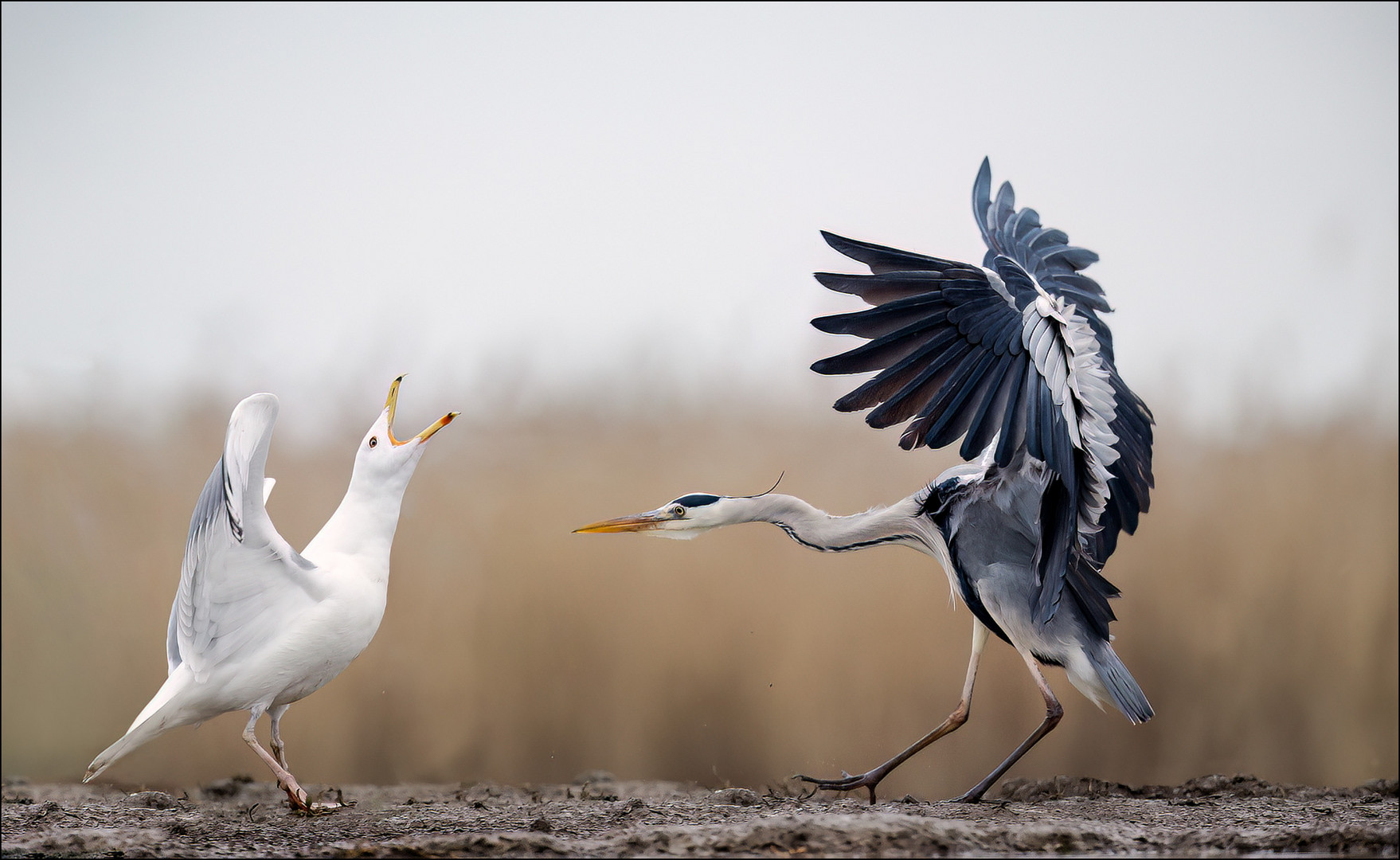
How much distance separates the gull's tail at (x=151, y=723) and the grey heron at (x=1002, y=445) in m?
1.05

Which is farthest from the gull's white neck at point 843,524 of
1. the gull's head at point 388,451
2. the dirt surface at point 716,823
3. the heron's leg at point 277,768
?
the heron's leg at point 277,768

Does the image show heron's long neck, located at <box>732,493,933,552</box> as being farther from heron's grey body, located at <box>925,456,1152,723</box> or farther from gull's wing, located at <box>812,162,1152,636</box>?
gull's wing, located at <box>812,162,1152,636</box>

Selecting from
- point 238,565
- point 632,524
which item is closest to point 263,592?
point 238,565

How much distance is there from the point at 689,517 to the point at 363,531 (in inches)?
34.1

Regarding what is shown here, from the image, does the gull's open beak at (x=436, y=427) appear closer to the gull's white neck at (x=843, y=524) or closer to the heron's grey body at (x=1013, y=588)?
the gull's white neck at (x=843, y=524)

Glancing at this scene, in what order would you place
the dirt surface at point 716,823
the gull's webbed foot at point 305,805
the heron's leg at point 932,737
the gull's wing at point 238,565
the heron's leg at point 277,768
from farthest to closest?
the heron's leg at point 932,737 < the gull's webbed foot at point 305,805 < the heron's leg at point 277,768 < the gull's wing at point 238,565 < the dirt surface at point 716,823

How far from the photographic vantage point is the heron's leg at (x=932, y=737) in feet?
8.43

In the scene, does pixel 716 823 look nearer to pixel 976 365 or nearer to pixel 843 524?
pixel 843 524

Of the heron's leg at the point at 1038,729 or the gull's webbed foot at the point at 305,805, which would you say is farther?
the heron's leg at the point at 1038,729

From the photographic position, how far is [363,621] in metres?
2.35

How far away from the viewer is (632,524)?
2627 millimetres

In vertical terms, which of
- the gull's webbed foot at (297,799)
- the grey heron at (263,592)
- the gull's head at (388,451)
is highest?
the gull's head at (388,451)

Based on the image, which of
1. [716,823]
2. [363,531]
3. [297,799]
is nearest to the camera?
[716,823]

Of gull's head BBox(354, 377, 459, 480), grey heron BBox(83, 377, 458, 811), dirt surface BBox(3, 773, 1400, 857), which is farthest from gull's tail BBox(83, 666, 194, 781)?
gull's head BBox(354, 377, 459, 480)
